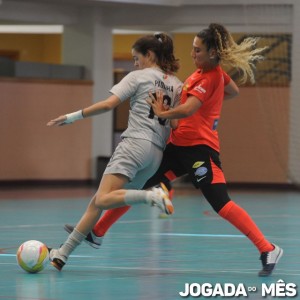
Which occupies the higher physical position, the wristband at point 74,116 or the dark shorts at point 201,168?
the wristband at point 74,116

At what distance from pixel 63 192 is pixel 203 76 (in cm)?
1093

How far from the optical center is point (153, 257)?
27.5 ft

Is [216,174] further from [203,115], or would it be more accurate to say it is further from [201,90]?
[201,90]

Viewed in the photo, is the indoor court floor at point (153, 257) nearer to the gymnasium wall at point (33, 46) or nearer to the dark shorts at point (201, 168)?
the dark shorts at point (201, 168)

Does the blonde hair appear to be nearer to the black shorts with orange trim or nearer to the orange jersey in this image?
the orange jersey

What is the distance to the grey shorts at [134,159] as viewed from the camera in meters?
7.11

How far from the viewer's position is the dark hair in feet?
23.9

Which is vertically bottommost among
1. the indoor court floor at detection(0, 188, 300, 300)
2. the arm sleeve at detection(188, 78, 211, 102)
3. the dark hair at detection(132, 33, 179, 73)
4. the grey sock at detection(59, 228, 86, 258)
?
the indoor court floor at detection(0, 188, 300, 300)

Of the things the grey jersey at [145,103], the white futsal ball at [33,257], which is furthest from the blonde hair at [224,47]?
the white futsal ball at [33,257]

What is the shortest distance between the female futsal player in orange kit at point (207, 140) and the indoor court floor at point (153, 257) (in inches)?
13.8

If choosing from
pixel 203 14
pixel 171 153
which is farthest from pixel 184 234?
pixel 203 14

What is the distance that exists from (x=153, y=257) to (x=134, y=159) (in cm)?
153

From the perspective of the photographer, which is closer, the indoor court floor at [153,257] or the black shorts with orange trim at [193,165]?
the indoor court floor at [153,257]

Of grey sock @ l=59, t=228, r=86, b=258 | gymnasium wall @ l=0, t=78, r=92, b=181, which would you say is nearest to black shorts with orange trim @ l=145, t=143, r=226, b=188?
grey sock @ l=59, t=228, r=86, b=258
